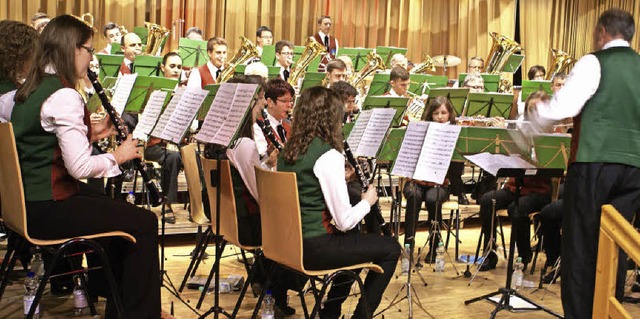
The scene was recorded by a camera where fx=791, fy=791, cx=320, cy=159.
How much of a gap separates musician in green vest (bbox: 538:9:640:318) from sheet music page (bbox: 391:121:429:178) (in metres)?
0.87

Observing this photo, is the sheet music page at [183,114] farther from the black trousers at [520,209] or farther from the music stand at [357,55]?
the music stand at [357,55]

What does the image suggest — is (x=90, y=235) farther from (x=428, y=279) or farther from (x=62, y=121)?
(x=428, y=279)

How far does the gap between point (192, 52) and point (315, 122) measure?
489cm

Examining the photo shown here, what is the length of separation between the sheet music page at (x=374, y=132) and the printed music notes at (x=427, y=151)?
0.14 metres

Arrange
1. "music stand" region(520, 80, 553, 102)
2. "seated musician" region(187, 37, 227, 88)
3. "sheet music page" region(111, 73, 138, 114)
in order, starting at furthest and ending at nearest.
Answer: "music stand" region(520, 80, 553, 102)
"seated musician" region(187, 37, 227, 88)
"sheet music page" region(111, 73, 138, 114)

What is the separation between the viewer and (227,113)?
380cm

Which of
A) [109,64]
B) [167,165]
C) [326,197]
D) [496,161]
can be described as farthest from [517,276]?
[109,64]

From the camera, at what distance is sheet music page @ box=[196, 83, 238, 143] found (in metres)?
3.82

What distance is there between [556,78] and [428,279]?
322cm

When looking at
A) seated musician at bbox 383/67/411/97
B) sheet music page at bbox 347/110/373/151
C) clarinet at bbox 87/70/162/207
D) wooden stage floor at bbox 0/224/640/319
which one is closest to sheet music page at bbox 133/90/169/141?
clarinet at bbox 87/70/162/207

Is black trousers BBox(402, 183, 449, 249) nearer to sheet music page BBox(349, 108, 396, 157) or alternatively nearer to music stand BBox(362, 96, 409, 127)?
music stand BBox(362, 96, 409, 127)

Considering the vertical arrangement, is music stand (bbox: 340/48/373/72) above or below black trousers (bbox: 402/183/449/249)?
above

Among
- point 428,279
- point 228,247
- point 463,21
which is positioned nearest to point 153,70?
point 228,247

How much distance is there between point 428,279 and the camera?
569 cm
